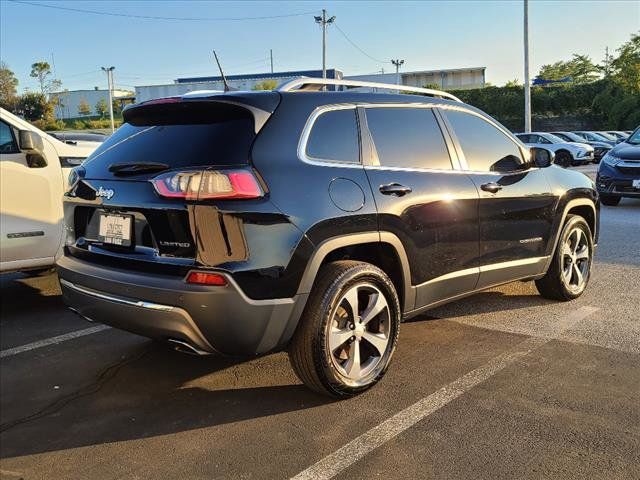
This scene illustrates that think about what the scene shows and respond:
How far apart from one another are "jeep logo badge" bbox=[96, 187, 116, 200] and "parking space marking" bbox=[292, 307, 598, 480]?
1.81m

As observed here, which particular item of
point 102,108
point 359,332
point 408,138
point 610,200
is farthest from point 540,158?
point 102,108

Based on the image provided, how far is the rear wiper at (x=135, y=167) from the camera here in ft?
10.8

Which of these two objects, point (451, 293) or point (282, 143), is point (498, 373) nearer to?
point (451, 293)

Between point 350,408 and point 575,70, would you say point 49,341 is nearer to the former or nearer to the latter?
point 350,408

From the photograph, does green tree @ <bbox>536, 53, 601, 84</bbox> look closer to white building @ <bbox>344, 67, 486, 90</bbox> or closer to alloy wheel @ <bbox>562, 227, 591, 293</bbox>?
white building @ <bbox>344, 67, 486, 90</bbox>

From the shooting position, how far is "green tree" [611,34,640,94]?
47781mm

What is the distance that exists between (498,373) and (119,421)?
227 centimetres

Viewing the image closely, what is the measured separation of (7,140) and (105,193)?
7.98 feet

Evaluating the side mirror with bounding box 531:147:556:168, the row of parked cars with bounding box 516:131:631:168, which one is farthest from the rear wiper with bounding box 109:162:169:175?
the row of parked cars with bounding box 516:131:631:168

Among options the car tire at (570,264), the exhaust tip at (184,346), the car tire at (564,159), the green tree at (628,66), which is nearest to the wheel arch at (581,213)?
the car tire at (570,264)

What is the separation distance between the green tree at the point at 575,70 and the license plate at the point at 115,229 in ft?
230

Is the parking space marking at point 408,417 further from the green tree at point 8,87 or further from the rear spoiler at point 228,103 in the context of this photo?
the green tree at point 8,87

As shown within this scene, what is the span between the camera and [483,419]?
128 inches

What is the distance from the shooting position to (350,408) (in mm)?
3457
